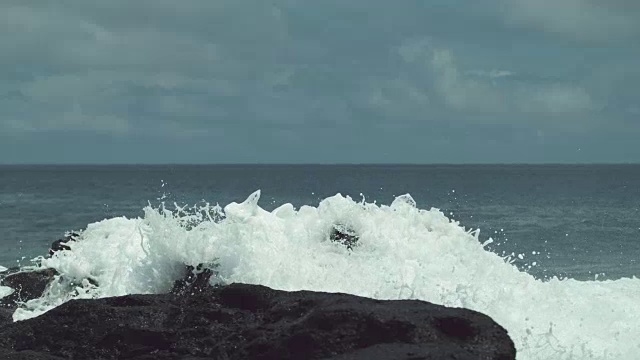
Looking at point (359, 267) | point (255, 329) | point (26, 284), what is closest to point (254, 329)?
point (255, 329)

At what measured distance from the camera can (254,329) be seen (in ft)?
19.0

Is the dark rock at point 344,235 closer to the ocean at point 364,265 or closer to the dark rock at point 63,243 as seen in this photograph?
the ocean at point 364,265

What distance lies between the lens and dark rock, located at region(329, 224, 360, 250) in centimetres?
1173

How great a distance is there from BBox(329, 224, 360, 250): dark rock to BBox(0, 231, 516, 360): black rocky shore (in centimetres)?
523

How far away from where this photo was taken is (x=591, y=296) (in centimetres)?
1289

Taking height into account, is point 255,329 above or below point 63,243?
above

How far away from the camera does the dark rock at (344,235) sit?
1173cm

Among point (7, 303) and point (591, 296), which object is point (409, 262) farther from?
point (7, 303)

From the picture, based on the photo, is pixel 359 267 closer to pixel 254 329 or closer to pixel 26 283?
pixel 254 329

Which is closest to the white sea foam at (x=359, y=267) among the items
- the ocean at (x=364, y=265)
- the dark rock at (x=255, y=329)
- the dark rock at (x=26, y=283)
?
the ocean at (x=364, y=265)

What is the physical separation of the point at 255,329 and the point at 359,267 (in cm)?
511

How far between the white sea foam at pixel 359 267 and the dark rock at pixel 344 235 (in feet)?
0.27

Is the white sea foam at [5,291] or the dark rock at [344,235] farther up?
the dark rock at [344,235]

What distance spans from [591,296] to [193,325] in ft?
27.6
